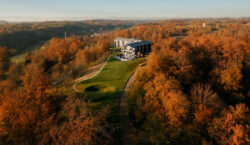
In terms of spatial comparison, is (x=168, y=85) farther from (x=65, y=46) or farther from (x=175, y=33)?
(x=175, y=33)

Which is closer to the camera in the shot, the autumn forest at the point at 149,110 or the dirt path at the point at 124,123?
the autumn forest at the point at 149,110

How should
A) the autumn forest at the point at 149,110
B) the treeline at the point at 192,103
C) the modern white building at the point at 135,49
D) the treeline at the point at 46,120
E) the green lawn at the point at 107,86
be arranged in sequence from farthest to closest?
the modern white building at the point at 135,49 → the green lawn at the point at 107,86 → the treeline at the point at 192,103 → the autumn forest at the point at 149,110 → the treeline at the point at 46,120

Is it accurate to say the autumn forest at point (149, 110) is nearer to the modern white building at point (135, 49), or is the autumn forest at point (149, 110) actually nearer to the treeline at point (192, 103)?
the treeline at point (192, 103)

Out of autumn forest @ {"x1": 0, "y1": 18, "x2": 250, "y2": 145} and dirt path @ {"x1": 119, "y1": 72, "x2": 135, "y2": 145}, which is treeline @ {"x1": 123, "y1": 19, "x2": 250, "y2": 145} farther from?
dirt path @ {"x1": 119, "y1": 72, "x2": 135, "y2": 145}

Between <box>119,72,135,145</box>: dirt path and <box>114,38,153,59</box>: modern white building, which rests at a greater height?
<box>114,38,153,59</box>: modern white building

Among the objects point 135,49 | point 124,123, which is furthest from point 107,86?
point 135,49

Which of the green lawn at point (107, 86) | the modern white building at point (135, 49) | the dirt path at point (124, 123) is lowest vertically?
the dirt path at point (124, 123)

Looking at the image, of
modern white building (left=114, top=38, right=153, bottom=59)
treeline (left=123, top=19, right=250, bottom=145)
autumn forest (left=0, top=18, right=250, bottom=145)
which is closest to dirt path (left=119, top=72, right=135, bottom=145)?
autumn forest (left=0, top=18, right=250, bottom=145)

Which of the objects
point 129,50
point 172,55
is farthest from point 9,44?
point 172,55

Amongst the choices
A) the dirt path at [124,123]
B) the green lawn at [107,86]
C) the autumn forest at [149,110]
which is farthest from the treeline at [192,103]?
the green lawn at [107,86]
